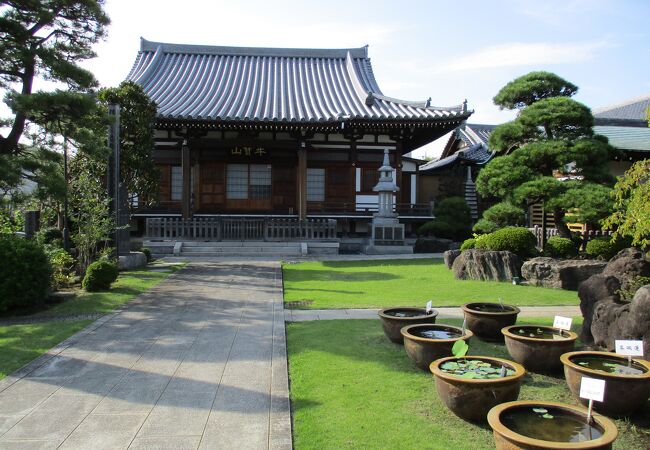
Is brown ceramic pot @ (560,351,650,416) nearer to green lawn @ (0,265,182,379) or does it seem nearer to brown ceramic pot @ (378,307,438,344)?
brown ceramic pot @ (378,307,438,344)

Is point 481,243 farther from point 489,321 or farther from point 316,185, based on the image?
point 316,185

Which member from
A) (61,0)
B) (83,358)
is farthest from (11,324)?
(61,0)

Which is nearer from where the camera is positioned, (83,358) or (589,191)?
(83,358)

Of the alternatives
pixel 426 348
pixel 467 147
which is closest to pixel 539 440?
pixel 426 348

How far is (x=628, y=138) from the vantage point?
1853cm

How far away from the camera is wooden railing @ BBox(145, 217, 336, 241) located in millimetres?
17297

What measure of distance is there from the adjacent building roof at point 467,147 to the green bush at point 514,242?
11112 mm

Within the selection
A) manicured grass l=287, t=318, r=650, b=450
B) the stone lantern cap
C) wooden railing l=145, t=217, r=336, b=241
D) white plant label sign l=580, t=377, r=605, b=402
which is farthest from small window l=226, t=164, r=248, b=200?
white plant label sign l=580, t=377, r=605, b=402

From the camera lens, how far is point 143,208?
19.2 metres

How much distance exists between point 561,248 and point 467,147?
16.9m

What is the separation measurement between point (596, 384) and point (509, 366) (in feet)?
3.37

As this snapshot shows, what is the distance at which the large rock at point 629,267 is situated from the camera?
7.27m

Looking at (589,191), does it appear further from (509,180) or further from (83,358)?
(83,358)

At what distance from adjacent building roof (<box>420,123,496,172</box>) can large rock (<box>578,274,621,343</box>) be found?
56.2ft
